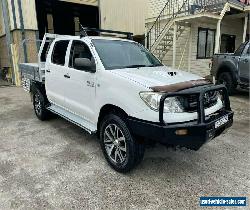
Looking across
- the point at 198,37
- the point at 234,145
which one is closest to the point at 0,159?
the point at 234,145

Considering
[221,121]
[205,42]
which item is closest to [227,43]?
[205,42]

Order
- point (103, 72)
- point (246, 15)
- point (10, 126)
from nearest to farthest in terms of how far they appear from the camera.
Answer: point (103, 72), point (10, 126), point (246, 15)

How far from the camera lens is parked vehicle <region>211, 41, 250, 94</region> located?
322 inches

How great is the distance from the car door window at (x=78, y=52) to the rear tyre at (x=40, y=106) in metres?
1.78

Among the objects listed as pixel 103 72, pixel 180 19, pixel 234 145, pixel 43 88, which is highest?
pixel 180 19

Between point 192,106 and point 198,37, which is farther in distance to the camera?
point 198,37

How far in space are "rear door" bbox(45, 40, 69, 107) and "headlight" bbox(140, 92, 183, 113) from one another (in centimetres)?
216

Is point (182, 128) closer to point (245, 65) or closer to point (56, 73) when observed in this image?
point (56, 73)

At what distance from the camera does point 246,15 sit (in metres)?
13.1

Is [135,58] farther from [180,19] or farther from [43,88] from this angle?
[180,19]

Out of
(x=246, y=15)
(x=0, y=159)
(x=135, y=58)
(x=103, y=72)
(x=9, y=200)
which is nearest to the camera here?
(x=9, y=200)

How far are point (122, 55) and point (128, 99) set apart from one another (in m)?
1.32

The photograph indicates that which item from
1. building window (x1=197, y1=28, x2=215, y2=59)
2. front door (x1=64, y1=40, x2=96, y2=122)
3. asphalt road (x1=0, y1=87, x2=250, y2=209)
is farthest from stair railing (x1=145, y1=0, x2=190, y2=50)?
front door (x1=64, y1=40, x2=96, y2=122)

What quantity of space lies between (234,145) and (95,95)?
2.88 m
